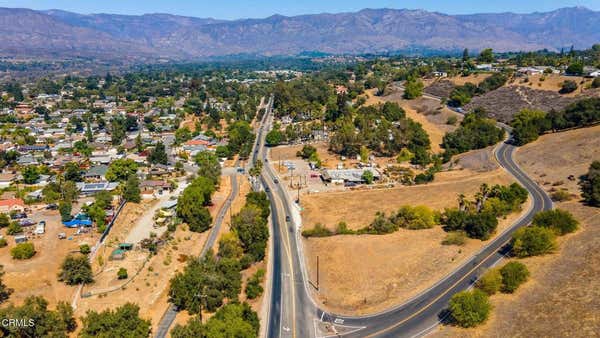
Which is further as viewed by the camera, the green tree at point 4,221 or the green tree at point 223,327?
the green tree at point 4,221

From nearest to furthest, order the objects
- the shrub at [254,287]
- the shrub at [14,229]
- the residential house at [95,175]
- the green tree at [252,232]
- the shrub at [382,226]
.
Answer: the shrub at [254,287], the green tree at [252,232], the shrub at [382,226], the shrub at [14,229], the residential house at [95,175]

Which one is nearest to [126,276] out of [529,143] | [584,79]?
[529,143]

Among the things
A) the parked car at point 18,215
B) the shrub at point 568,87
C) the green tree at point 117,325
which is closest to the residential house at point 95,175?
the parked car at point 18,215

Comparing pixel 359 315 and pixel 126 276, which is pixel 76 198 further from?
pixel 359 315

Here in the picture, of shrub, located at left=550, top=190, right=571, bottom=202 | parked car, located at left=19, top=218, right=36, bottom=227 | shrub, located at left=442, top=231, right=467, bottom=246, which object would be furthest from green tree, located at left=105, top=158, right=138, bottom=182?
shrub, located at left=550, top=190, right=571, bottom=202

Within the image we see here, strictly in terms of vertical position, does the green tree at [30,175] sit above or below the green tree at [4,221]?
above

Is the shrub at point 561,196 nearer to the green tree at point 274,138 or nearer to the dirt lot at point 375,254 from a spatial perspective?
the dirt lot at point 375,254
